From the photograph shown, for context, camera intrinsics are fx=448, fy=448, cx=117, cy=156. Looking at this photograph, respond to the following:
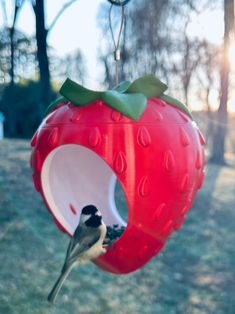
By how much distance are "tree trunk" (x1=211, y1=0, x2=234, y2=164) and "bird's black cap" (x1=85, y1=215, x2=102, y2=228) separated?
385cm

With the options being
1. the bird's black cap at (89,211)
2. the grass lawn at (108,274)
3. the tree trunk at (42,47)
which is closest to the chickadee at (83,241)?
the bird's black cap at (89,211)

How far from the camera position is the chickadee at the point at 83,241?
1.76 meters

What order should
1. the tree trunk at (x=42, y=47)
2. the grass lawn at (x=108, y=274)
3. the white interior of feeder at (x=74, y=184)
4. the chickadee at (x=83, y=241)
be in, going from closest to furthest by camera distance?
1. the chickadee at (x=83, y=241)
2. the white interior of feeder at (x=74, y=184)
3. the tree trunk at (x=42, y=47)
4. the grass lawn at (x=108, y=274)

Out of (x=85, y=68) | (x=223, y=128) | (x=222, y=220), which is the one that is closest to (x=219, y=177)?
(x=223, y=128)

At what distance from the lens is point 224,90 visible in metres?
10.0

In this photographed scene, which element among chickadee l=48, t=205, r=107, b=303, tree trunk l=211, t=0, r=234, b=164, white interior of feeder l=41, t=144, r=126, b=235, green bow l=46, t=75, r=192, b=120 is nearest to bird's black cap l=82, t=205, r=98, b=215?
chickadee l=48, t=205, r=107, b=303

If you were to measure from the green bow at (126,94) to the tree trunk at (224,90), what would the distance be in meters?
3.40

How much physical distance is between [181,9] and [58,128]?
1171 cm

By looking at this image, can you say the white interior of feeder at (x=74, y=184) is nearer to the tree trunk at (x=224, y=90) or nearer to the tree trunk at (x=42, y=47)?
the tree trunk at (x=42, y=47)

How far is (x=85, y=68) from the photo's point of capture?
18.4 metres

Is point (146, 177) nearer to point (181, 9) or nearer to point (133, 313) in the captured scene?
point (133, 313)

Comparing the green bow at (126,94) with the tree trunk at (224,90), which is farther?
the tree trunk at (224,90)

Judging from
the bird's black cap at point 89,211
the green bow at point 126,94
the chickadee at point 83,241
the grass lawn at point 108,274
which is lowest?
the grass lawn at point 108,274

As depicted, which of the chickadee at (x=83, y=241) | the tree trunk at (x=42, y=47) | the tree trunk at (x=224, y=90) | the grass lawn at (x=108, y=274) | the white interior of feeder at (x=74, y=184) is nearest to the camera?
the chickadee at (x=83, y=241)
